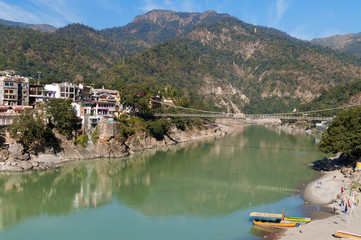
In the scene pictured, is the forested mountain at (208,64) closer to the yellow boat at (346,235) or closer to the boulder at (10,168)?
the boulder at (10,168)

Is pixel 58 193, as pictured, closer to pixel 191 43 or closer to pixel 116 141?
pixel 116 141

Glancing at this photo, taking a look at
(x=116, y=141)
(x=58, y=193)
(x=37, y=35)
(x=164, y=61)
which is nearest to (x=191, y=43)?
(x=164, y=61)

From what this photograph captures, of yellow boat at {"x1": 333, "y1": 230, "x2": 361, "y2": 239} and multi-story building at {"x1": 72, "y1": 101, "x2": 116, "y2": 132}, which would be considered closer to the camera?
yellow boat at {"x1": 333, "y1": 230, "x2": 361, "y2": 239}

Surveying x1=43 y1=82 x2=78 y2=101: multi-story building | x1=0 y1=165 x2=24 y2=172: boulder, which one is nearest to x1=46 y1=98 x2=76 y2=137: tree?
x1=43 y1=82 x2=78 y2=101: multi-story building

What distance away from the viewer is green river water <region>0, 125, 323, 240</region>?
15070mm

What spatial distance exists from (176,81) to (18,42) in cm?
4234

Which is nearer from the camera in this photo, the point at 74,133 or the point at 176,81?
the point at 74,133

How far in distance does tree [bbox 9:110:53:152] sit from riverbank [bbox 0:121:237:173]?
22.6 inches

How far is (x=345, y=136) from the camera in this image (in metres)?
23.7

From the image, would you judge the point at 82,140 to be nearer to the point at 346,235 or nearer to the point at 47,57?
the point at 346,235

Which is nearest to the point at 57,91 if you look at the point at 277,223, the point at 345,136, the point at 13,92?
the point at 13,92

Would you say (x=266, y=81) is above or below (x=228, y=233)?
above

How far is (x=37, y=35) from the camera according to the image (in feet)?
300

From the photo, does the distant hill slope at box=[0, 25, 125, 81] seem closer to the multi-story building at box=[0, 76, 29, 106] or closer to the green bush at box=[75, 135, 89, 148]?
the multi-story building at box=[0, 76, 29, 106]
